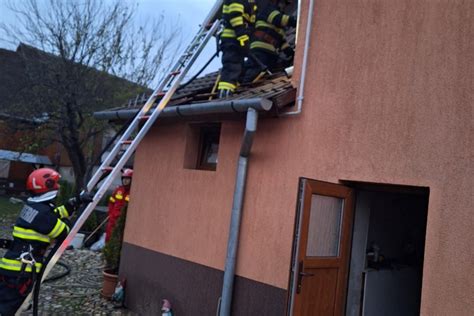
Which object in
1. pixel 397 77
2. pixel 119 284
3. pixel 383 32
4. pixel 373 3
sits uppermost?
pixel 373 3

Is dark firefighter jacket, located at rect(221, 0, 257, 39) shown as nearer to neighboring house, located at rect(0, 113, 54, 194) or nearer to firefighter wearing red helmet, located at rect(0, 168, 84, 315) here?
firefighter wearing red helmet, located at rect(0, 168, 84, 315)

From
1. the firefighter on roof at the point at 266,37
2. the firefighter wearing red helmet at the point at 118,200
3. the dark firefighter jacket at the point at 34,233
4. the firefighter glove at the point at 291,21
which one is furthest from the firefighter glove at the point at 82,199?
the firefighter wearing red helmet at the point at 118,200

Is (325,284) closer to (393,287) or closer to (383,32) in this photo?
(393,287)

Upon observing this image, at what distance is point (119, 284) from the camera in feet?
23.3

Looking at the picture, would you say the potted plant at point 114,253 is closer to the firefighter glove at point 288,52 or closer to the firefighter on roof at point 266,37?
the firefighter on roof at point 266,37

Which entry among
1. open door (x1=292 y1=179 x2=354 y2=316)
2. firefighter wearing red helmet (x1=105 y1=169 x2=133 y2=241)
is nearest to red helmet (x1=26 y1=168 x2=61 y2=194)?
open door (x1=292 y1=179 x2=354 y2=316)

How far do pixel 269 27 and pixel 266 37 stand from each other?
6.3 inches

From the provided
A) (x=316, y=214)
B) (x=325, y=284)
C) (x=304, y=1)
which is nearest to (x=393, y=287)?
(x=325, y=284)

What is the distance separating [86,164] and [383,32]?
16.1 metres

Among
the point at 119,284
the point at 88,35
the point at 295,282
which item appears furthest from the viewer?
the point at 88,35

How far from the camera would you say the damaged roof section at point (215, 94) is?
192 inches

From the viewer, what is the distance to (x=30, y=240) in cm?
475

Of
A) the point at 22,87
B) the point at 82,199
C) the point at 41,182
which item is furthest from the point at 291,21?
the point at 22,87

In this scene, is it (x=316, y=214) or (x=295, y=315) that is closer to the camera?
(x=295, y=315)
